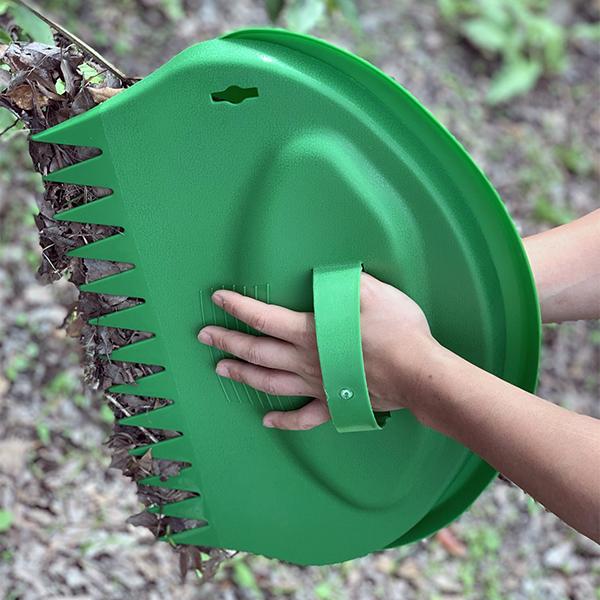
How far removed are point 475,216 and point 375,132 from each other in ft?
0.50

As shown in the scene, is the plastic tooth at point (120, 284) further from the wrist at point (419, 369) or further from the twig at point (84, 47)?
the wrist at point (419, 369)

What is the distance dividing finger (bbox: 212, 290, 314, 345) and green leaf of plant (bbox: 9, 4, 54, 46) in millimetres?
434

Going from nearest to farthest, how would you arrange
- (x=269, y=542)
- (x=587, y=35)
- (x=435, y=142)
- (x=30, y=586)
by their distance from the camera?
1. (x=435, y=142)
2. (x=269, y=542)
3. (x=30, y=586)
4. (x=587, y=35)

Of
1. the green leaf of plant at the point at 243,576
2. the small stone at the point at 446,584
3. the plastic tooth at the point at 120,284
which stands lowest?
the small stone at the point at 446,584

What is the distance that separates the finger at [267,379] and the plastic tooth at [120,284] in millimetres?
150

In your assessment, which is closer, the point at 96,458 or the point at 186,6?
the point at 96,458

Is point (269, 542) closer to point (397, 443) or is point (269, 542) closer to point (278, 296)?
point (397, 443)

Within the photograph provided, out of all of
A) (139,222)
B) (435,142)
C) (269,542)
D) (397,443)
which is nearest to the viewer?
(435,142)

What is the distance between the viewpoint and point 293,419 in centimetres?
121

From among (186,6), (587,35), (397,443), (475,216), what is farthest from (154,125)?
(587,35)

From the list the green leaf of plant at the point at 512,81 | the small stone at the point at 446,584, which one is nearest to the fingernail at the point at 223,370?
the small stone at the point at 446,584

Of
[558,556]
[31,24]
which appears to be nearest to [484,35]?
[558,556]

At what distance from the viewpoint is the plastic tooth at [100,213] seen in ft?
3.70

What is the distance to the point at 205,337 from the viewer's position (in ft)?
3.91
